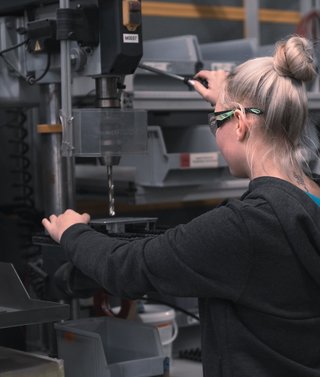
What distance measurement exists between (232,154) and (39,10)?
0.65 m

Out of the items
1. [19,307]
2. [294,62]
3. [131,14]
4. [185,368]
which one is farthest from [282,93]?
[185,368]

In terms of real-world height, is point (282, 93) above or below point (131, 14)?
below

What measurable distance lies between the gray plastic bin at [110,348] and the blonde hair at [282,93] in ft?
1.79

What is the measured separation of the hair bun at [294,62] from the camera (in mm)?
1384

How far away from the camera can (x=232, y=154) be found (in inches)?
55.9

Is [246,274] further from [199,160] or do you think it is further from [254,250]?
[199,160]

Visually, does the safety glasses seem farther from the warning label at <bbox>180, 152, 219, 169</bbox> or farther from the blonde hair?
the warning label at <bbox>180, 152, 219, 169</bbox>

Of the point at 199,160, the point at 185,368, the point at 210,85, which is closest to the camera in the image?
the point at 210,85

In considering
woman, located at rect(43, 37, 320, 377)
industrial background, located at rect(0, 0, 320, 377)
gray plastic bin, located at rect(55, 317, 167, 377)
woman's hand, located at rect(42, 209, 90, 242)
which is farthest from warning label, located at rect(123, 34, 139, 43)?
gray plastic bin, located at rect(55, 317, 167, 377)

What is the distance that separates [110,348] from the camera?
183 centimetres

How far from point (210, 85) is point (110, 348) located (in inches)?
24.6

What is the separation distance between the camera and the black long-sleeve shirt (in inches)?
51.0

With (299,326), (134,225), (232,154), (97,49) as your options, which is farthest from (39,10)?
(299,326)

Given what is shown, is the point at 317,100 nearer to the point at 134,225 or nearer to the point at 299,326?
the point at 134,225
